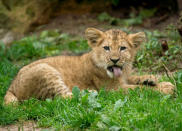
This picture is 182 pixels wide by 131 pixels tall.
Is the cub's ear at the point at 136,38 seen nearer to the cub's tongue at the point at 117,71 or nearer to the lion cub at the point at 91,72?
the lion cub at the point at 91,72

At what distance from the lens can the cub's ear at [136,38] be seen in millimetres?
7367

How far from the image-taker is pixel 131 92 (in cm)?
599

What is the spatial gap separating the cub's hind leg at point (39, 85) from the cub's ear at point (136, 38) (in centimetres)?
170

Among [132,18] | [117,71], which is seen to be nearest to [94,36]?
[117,71]

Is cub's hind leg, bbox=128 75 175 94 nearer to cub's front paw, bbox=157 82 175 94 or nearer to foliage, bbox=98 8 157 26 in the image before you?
cub's front paw, bbox=157 82 175 94

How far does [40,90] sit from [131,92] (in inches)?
75.3

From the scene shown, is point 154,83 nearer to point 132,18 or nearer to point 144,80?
point 144,80

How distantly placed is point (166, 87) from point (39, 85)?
97.2 inches

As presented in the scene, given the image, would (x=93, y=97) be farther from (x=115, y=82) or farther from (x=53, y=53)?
(x=53, y=53)

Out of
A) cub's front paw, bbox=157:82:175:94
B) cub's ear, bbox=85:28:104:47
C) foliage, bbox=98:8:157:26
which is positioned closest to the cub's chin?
cub's ear, bbox=85:28:104:47

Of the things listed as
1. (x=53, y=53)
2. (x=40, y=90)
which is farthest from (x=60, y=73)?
(x=53, y=53)

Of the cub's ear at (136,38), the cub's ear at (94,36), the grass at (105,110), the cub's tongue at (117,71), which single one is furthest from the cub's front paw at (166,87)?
the cub's ear at (94,36)

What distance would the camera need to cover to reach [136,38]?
7477mm

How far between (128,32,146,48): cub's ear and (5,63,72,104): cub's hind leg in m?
1.70
